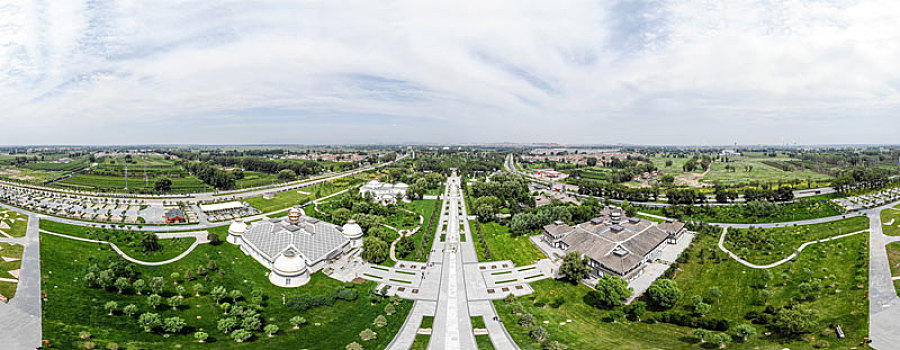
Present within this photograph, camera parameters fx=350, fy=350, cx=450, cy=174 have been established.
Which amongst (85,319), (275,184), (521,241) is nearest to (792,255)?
(521,241)

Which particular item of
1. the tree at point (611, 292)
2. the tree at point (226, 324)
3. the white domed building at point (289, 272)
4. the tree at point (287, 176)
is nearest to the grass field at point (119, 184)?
the tree at point (287, 176)

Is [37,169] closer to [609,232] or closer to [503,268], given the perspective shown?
[503,268]

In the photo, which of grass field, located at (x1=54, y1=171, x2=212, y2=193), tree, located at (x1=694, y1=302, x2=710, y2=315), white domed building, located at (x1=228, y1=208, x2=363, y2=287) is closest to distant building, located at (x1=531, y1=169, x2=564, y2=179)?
white domed building, located at (x1=228, y1=208, x2=363, y2=287)

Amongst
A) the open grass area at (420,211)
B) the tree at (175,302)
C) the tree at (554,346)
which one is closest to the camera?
the tree at (554,346)

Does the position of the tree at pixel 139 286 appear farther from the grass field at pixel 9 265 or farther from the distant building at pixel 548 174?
the distant building at pixel 548 174

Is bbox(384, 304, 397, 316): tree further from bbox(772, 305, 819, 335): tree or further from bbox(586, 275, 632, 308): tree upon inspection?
bbox(772, 305, 819, 335): tree
